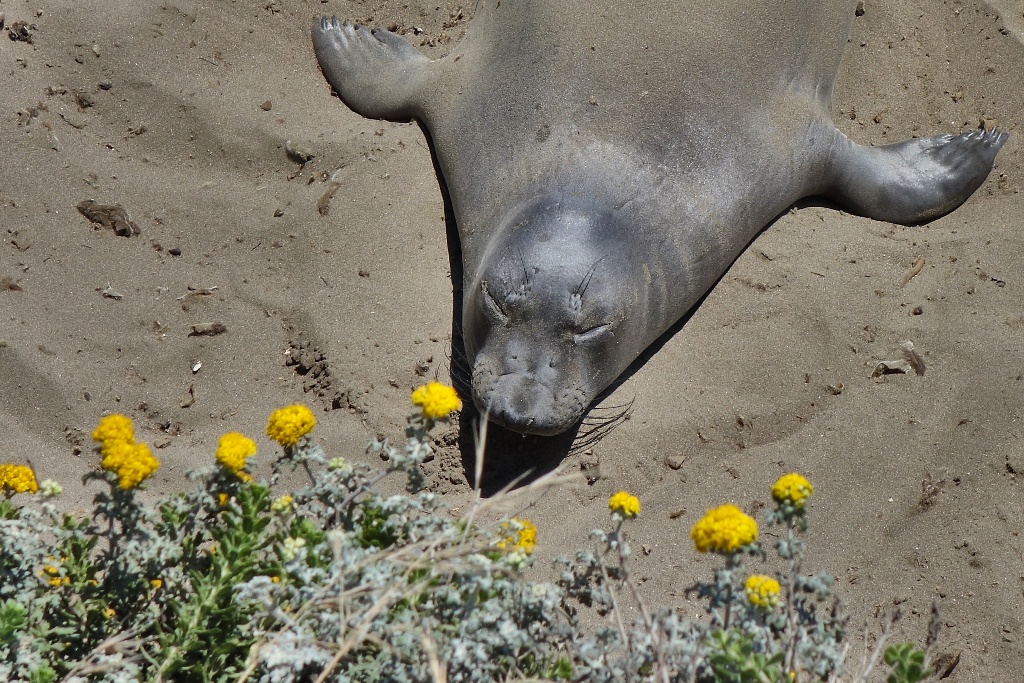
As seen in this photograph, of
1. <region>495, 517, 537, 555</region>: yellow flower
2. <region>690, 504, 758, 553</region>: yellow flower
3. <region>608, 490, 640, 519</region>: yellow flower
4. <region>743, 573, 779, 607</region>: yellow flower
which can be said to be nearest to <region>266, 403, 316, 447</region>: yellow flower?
<region>495, 517, 537, 555</region>: yellow flower

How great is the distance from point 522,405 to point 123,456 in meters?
1.45

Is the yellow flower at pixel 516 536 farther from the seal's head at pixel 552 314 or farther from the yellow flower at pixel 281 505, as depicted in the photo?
the seal's head at pixel 552 314

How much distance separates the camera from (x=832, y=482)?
355 centimetres

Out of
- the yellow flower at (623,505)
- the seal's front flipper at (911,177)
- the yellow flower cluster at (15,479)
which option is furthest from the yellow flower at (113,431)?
the seal's front flipper at (911,177)

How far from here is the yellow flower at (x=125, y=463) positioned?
2260 millimetres

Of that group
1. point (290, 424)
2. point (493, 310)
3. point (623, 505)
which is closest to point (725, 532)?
point (623, 505)

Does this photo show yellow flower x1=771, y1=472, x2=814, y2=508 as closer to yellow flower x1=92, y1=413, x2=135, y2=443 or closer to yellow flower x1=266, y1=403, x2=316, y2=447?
yellow flower x1=266, y1=403, x2=316, y2=447

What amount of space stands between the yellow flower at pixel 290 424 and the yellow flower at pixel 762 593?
112 cm

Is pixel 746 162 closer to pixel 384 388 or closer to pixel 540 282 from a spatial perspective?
pixel 540 282

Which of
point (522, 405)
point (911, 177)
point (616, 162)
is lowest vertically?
point (522, 405)

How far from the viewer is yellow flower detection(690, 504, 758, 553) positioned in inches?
84.8

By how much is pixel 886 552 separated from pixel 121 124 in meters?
3.53

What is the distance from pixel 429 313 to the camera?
4016 millimetres

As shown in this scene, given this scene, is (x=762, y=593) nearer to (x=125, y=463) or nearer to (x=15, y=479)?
(x=125, y=463)
